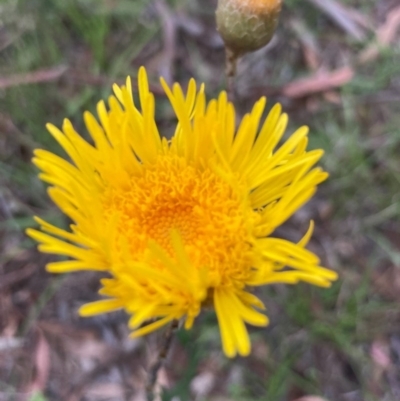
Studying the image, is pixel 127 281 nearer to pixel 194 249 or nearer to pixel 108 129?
pixel 194 249

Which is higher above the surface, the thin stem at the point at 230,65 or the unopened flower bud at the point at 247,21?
the unopened flower bud at the point at 247,21

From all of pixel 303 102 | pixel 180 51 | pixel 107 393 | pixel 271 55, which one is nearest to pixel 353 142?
pixel 303 102

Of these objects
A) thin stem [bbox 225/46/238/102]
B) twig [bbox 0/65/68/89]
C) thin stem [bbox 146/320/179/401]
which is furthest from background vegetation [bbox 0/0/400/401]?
thin stem [bbox 225/46/238/102]

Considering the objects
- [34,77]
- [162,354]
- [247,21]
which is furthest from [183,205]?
[34,77]

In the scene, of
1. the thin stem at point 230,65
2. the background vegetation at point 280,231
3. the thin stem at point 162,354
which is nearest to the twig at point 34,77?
the background vegetation at point 280,231

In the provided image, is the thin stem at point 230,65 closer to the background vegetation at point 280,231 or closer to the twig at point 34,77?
the background vegetation at point 280,231

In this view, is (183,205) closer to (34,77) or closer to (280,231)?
(280,231)
